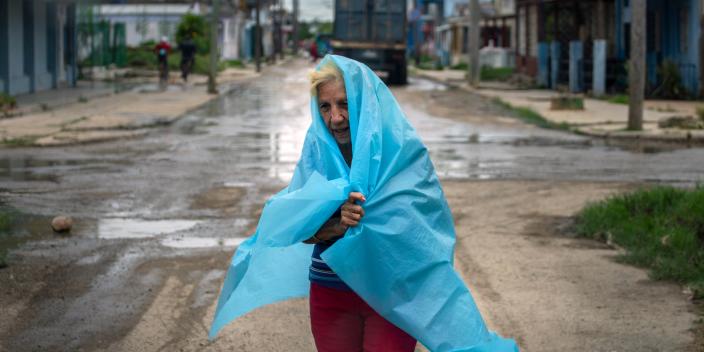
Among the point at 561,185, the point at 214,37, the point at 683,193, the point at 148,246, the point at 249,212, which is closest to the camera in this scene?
the point at 148,246

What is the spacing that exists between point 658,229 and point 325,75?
5.66 m

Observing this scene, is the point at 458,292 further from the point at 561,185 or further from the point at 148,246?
the point at 561,185

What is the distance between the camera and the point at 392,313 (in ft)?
12.7

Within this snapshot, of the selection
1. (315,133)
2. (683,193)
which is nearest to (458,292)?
(315,133)

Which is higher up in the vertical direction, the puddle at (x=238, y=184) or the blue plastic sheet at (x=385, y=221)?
the blue plastic sheet at (x=385, y=221)

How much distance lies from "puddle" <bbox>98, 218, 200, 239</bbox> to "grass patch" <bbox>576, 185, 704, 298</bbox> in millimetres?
3475

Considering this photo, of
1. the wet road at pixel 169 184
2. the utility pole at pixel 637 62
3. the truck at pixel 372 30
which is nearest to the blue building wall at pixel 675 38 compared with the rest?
the wet road at pixel 169 184

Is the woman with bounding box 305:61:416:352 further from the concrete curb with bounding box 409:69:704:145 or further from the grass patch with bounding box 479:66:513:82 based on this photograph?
the grass patch with bounding box 479:66:513:82

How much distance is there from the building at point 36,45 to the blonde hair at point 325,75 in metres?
26.2

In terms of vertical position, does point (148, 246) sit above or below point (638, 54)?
below

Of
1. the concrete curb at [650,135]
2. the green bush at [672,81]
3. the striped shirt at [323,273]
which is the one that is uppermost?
the green bush at [672,81]

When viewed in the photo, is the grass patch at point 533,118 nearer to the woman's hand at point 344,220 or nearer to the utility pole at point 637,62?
the utility pole at point 637,62

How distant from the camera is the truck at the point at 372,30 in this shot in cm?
4031

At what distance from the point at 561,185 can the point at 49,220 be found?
5.69 meters
